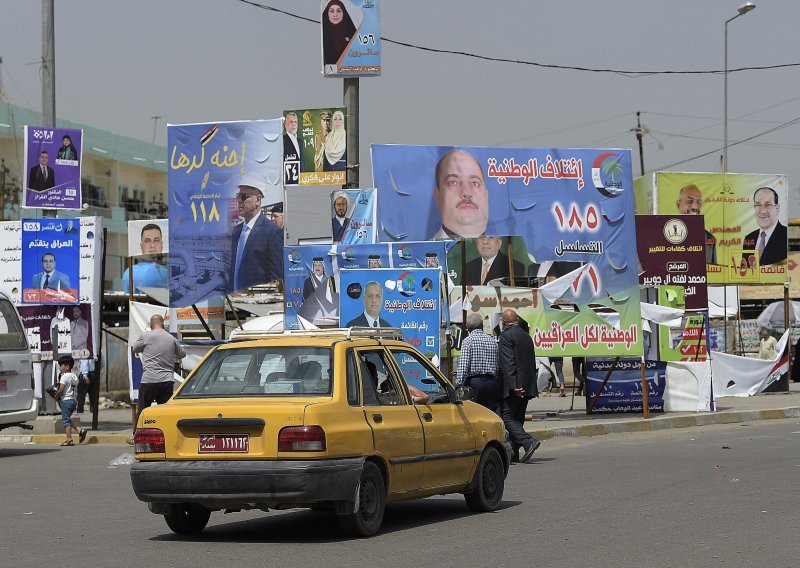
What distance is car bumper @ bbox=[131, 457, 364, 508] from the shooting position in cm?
846

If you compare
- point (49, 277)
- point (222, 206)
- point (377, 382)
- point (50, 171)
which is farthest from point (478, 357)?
point (50, 171)

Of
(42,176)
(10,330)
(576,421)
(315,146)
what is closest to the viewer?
(10,330)

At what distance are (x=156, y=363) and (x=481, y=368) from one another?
5.31m

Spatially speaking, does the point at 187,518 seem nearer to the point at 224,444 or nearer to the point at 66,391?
the point at 224,444

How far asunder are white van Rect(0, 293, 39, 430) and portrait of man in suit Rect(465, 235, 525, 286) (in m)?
7.36

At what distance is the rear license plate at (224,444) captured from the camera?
865 centimetres

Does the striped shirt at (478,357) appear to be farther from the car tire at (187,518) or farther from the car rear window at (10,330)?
the car rear window at (10,330)

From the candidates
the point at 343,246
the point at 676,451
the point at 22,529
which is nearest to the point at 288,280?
the point at 343,246

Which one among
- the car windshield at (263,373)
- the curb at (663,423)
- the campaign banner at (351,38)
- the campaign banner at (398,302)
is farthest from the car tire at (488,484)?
the campaign banner at (351,38)

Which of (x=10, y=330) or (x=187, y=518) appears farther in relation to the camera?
(x=10, y=330)

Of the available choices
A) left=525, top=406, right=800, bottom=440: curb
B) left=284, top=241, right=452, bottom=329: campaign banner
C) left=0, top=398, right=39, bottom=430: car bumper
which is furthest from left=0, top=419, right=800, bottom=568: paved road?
left=284, top=241, right=452, bottom=329: campaign banner

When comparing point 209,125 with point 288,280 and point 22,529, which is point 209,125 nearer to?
point 288,280

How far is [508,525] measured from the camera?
9.65 meters

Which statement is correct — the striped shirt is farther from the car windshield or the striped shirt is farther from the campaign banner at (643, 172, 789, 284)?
the campaign banner at (643, 172, 789, 284)
